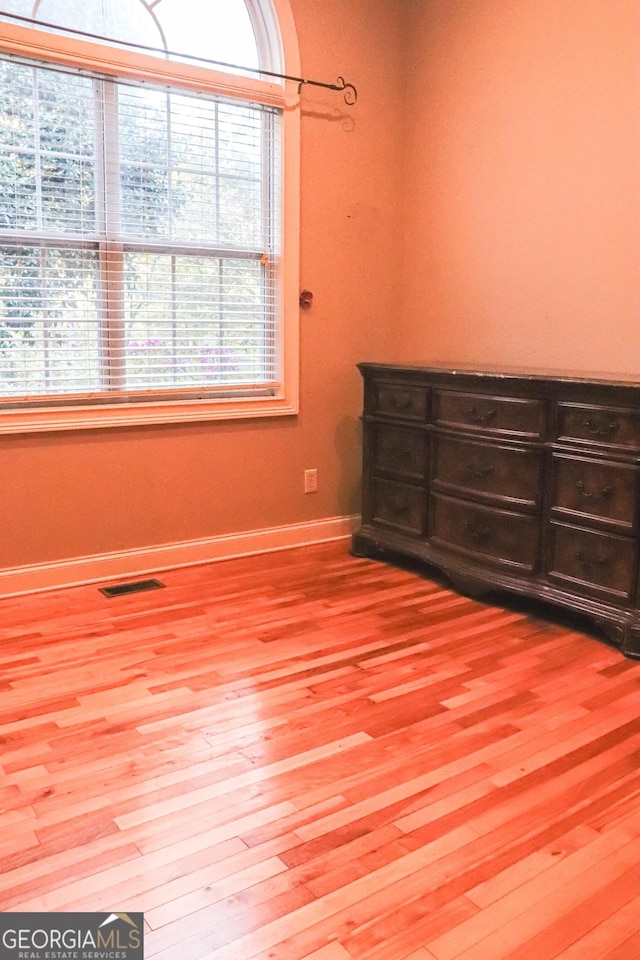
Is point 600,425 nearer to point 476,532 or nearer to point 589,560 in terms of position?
point 589,560

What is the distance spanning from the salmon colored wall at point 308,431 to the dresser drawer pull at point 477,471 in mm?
1018

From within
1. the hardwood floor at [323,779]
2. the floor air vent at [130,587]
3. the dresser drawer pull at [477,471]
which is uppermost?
Answer: the dresser drawer pull at [477,471]

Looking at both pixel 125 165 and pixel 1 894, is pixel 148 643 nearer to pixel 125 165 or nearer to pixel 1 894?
pixel 1 894

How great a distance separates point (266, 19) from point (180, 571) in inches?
98.5

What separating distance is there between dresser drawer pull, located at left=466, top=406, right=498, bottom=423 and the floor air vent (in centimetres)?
147

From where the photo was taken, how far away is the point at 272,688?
252 centimetres

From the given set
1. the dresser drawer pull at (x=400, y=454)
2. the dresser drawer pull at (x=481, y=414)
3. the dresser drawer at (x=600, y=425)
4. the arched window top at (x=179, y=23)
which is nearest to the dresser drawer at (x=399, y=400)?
the dresser drawer pull at (x=400, y=454)

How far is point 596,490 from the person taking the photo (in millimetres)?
2855

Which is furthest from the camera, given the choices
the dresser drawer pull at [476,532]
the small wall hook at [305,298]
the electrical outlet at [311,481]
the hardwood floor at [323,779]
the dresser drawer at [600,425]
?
the electrical outlet at [311,481]

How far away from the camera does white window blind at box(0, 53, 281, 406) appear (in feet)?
10.4

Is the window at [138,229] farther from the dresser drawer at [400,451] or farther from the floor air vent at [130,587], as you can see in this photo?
the floor air vent at [130,587]

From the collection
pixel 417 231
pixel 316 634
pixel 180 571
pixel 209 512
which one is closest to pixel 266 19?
pixel 417 231

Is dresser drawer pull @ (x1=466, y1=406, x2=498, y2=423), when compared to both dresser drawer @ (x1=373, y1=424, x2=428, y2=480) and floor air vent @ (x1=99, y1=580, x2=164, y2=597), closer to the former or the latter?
dresser drawer @ (x1=373, y1=424, x2=428, y2=480)

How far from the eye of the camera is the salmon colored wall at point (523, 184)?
3.23 meters
